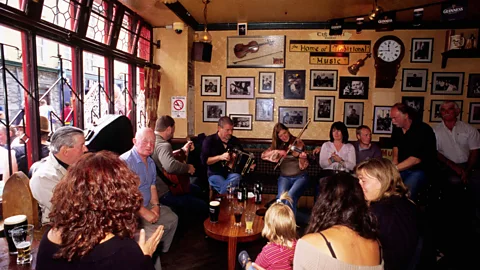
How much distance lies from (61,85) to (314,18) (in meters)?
4.17

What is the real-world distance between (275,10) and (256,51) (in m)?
0.94

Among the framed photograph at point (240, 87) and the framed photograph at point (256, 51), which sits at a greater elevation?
the framed photograph at point (256, 51)

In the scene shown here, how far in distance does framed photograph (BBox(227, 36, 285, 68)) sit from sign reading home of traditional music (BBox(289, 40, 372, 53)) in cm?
27

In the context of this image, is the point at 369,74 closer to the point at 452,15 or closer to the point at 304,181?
the point at 452,15

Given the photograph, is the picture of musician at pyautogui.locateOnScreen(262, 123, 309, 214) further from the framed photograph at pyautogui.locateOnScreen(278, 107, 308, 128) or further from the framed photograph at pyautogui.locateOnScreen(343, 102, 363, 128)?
the framed photograph at pyautogui.locateOnScreen(343, 102, 363, 128)

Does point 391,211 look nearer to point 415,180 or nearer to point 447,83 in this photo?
point 415,180

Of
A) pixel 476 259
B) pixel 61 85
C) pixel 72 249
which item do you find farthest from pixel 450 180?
pixel 61 85

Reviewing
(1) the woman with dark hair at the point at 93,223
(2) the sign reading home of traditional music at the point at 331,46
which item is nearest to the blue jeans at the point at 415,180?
(2) the sign reading home of traditional music at the point at 331,46

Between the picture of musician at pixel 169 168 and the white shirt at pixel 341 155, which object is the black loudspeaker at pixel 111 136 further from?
the white shirt at pixel 341 155

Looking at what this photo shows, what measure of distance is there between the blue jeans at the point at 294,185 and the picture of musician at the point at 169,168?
1.20 m

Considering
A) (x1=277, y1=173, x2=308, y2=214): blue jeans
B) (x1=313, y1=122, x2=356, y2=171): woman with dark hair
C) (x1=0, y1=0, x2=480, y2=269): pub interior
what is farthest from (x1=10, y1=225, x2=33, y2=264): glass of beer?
(x1=313, y1=122, x2=356, y2=171): woman with dark hair

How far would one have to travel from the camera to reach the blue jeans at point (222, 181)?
409 centimetres

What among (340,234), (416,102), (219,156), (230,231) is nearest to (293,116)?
(219,156)

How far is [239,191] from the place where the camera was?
355 centimetres
